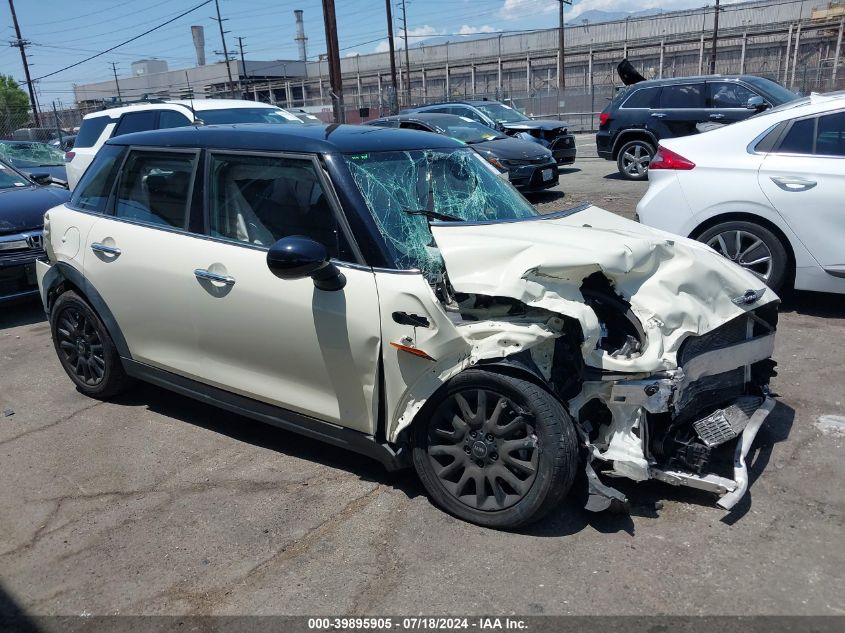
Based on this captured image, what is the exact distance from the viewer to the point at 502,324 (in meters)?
3.11

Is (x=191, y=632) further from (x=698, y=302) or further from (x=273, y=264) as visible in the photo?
(x=698, y=302)

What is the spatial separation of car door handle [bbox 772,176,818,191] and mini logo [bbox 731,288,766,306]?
2.45 m

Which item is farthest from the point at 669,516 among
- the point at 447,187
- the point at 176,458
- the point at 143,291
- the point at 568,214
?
the point at 143,291

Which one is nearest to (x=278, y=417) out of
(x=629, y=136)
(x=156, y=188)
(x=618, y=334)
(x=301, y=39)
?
(x=156, y=188)

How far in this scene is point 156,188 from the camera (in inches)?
170

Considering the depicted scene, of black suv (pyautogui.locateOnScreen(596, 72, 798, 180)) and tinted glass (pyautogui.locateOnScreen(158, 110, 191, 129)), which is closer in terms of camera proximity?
tinted glass (pyautogui.locateOnScreen(158, 110, 191, 129))

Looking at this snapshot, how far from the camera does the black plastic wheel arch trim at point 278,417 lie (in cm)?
342

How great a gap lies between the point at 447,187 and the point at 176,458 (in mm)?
2177

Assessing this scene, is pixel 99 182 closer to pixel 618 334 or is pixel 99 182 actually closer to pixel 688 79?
pixel 618 334

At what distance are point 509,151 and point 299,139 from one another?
8526 millimetres

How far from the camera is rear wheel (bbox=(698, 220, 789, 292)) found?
225 inches

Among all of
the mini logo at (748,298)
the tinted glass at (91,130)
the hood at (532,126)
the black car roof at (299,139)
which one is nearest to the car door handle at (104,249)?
the black car roof at (299,139)

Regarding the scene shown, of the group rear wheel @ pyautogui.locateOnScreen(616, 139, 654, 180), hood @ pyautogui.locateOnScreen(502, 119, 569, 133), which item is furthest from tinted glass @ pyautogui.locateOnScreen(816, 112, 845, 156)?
hood @ pyautogui.locateOnScreen(502, 119, 569, 133)

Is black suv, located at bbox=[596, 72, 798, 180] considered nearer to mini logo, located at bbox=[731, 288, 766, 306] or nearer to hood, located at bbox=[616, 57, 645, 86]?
hood, located at bbox=[616, 57, 645, 86]
